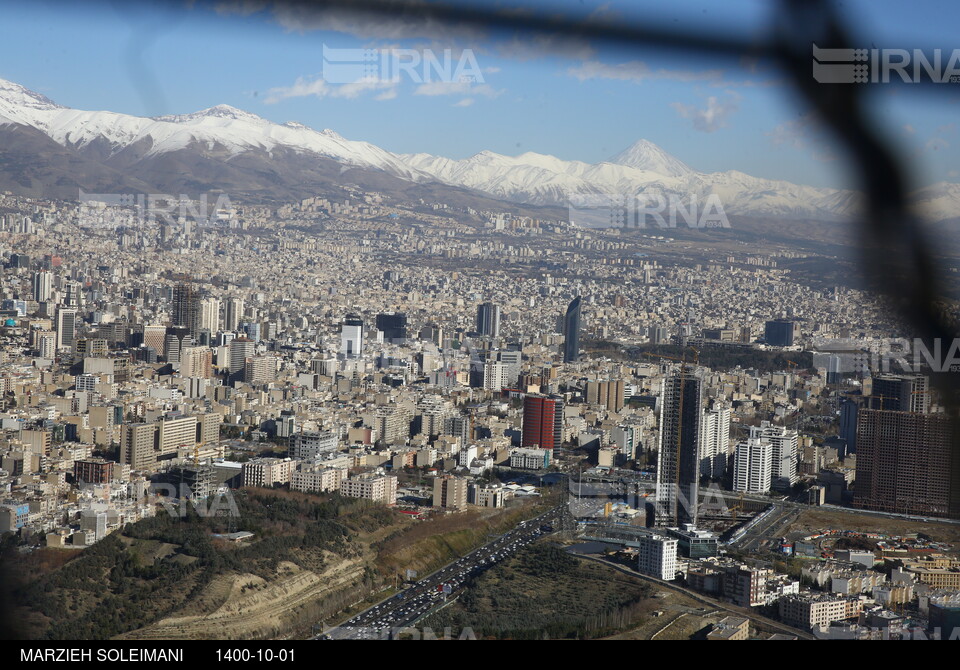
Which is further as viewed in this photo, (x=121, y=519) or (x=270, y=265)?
(x=270, y=265)

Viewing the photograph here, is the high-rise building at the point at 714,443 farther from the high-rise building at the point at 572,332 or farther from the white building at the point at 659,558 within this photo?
the high-rise building at the point at 572,332

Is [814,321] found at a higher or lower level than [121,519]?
higher

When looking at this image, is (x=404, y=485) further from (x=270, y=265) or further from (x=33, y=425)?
(x=270, y=265)

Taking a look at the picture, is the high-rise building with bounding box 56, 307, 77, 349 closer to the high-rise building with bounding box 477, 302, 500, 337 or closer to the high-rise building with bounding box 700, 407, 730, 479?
the high-rise building with bounding box 477, 302, 500, 337

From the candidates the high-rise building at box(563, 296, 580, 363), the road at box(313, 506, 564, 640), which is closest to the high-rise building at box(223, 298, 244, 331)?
the high-rise building at box(563, 296, 580, 363)

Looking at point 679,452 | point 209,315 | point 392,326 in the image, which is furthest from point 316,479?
point 392,326
